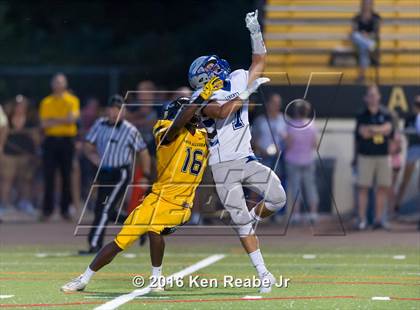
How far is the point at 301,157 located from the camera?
731 inches

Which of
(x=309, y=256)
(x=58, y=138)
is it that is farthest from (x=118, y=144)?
(x=58, y=138)

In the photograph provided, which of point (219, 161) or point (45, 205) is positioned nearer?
point (219, 161)

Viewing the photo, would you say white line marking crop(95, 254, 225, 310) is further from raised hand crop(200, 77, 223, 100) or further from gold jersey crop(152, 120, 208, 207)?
raised hand crop(200, 77, 223, 100)

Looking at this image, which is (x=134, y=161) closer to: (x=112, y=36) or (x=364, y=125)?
(x=364, y=125)

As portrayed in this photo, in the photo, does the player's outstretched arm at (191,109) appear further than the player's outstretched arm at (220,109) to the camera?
No

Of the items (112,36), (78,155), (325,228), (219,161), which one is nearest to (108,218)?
(219,161)

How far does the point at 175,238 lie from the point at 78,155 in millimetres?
4680

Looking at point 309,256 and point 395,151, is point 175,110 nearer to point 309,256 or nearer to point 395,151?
point 309,256

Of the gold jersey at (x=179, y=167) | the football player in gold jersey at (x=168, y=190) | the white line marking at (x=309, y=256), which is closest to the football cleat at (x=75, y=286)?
the football player in gold jersey at (x=168, y=190)

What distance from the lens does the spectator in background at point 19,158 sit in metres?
20.2

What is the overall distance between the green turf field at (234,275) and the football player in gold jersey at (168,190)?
38cm

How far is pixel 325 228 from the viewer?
714 inches

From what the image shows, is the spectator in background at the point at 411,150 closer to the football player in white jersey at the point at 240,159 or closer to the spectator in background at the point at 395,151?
the spectator in background at the point at 395,151

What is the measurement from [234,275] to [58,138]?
7.86 m
